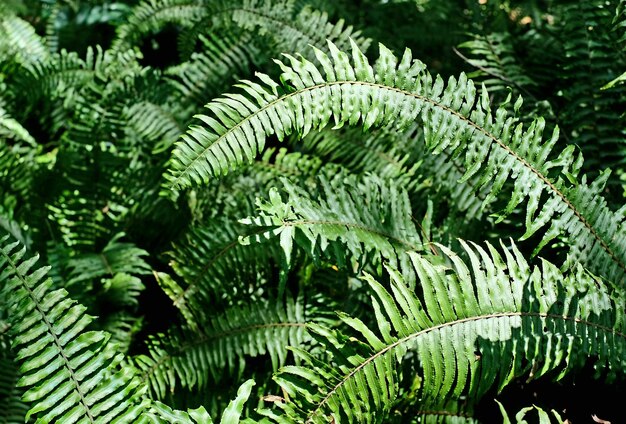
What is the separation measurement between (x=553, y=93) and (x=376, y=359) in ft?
5.72

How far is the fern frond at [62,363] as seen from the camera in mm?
1746

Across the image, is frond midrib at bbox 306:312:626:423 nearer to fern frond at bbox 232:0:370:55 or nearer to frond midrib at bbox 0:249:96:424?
frond midrib at bbox 0:249:96:424

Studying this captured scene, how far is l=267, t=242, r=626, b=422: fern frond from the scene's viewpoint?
1723 mm

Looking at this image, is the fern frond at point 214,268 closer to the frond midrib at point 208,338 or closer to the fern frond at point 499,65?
the frond midrib at point 208,338

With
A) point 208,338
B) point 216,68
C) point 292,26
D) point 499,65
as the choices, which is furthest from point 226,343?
point 499,65

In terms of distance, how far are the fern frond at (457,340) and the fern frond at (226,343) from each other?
0.45m

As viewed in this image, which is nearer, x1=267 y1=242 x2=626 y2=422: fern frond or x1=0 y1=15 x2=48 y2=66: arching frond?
x1=267 y1=242 x2=626 y2=422: fern frond

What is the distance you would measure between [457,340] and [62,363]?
118cm

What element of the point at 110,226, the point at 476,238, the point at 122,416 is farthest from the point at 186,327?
the point at 476,238

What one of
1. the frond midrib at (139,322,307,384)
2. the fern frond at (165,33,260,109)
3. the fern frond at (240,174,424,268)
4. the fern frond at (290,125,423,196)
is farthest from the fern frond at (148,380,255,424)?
the fern frond at (165,33,260,109)

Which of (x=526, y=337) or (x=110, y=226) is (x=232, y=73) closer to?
(x=110, y=226)

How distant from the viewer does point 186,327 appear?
2385mm

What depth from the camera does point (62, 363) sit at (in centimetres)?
179

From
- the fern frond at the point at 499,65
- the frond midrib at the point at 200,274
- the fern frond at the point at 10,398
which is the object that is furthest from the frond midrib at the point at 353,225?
the fern frond at the point at 10,398
